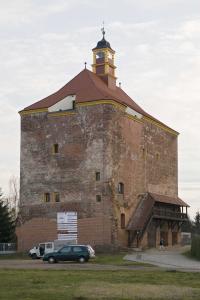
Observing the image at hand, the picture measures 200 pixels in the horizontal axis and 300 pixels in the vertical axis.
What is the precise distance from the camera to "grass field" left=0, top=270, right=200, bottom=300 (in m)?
21.1

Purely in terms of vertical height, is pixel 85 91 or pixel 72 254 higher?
pixel 85 91

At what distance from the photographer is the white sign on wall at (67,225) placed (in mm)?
58500

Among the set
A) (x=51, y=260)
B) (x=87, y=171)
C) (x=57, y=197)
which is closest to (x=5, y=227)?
(x=57, y=197)

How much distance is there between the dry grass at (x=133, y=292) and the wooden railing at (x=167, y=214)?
1505 inches

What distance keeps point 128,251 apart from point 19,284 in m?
32.6

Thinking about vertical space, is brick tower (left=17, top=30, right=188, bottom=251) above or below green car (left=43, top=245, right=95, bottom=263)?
above

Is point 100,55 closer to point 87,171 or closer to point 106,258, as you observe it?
point 87,171

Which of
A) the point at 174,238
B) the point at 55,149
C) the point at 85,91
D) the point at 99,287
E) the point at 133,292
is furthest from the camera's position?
the point at 174,238

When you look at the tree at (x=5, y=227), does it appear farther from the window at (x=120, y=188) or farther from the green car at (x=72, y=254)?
the green car at (x=72, y=254)

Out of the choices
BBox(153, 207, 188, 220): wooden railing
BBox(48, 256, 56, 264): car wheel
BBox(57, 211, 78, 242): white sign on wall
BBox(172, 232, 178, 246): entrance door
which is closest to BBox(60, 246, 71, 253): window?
BBox(48, 256, 56, 264): car wheel

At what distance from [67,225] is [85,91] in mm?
13658

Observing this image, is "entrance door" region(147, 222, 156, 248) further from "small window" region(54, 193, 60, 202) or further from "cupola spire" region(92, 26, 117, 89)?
"cupola spire" region(92, 26, 117, 89)

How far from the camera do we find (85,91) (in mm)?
61531

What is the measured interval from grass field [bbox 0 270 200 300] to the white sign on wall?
2779 centimetres
